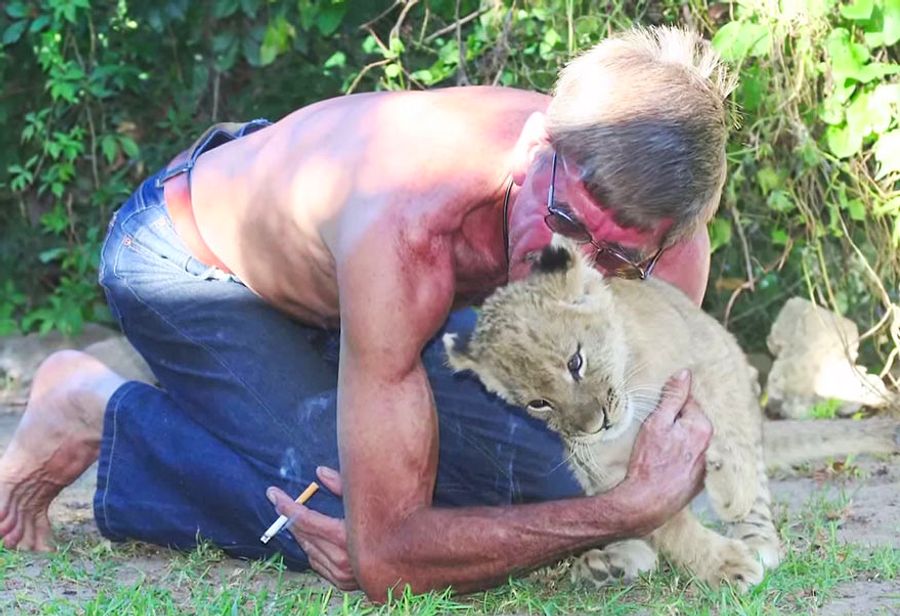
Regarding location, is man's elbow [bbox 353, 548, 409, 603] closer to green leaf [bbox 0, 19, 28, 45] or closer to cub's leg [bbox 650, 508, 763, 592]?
cub's leg [bbox 650, 508, 763, 592]

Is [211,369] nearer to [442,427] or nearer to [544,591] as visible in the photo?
[442,427]

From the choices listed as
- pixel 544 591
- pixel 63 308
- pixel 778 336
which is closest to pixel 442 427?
pixel 544 591

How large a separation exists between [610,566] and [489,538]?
1.59 feet

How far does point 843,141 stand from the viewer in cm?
568

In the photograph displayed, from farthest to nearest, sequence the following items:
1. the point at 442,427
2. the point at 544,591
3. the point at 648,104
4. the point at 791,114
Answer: the point at 791,114 < the point at 442,427 < the point at 544,591 < the point at 648,104

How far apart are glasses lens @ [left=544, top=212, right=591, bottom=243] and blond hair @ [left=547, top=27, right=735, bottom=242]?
93 millimetres

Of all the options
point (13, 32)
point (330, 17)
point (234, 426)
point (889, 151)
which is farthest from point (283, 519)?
point (13, 32)

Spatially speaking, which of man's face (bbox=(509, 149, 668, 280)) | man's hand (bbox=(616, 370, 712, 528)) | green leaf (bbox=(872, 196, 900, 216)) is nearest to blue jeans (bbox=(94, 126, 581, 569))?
man's hand (bbox=(616, 370, 712, 528))

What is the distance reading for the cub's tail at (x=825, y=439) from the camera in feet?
16.1

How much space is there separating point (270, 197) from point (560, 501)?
1.22 meters

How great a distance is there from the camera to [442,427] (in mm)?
4152

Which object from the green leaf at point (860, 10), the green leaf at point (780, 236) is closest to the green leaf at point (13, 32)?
the green leaf at point (780, 236)

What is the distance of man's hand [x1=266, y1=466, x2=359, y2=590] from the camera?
3.75m

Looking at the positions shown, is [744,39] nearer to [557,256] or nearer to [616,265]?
[616,265]
